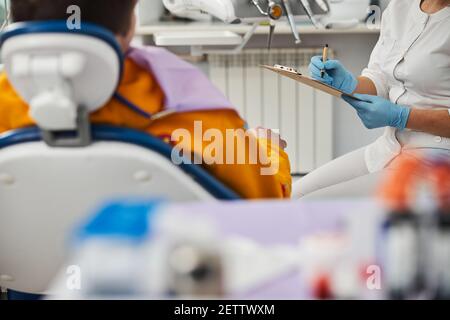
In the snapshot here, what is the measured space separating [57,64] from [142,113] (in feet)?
0.49

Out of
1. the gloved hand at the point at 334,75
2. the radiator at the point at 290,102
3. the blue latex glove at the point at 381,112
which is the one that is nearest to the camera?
the blue latex glove at the point at 381,112

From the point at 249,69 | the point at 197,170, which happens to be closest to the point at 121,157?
the point at 197,170

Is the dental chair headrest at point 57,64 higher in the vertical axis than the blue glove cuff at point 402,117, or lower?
higher

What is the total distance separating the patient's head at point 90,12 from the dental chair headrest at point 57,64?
1.4 inches

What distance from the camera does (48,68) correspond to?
2.08 ft

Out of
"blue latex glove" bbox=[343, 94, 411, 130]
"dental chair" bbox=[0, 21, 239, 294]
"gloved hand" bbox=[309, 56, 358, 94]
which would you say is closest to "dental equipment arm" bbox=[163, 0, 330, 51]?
"gloved hand" bbox=[309, 56, 358, 94]

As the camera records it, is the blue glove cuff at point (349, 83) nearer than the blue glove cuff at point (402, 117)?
No

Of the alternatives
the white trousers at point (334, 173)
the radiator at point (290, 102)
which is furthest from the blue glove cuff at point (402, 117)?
the radiator at point (290, 102)

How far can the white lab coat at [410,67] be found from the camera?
129 cm

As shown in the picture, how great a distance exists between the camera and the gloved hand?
143 centimetres

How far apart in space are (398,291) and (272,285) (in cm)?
13

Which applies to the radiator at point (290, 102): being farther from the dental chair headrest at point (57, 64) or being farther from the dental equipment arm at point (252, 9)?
the dental chair headrest at point (57, 64)

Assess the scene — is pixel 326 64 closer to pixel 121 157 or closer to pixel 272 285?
pixel 121 157

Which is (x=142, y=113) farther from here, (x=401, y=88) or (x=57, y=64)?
(x=401, y=88)
